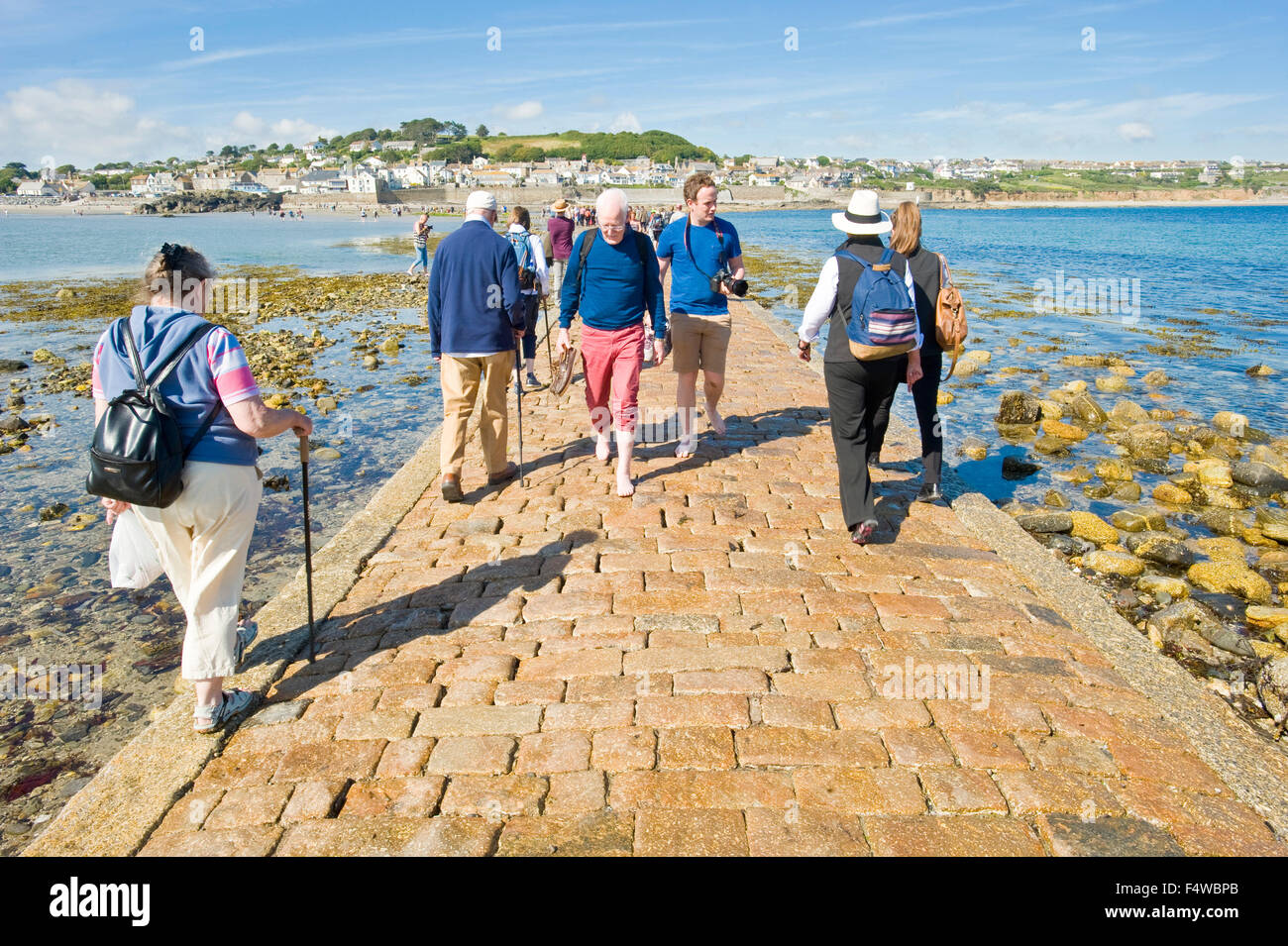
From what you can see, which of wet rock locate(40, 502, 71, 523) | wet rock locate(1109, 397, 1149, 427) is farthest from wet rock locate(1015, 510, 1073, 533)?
wet rock locate(40, 502, 71, 523)

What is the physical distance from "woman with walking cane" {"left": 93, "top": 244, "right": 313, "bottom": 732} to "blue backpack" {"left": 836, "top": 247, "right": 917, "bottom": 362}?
3.16m

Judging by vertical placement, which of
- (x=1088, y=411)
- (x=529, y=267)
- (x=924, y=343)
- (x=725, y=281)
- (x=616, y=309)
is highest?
(x=529, y=267)

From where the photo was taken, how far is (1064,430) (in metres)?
9.76

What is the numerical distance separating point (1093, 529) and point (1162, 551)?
1.82 feet

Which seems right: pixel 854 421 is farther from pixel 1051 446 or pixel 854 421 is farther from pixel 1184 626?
pixel 1051 446

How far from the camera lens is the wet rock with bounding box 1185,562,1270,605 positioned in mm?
5730

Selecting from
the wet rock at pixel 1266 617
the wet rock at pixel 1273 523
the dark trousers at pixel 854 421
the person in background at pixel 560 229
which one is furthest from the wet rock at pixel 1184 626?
the person in background at pixel 560 229

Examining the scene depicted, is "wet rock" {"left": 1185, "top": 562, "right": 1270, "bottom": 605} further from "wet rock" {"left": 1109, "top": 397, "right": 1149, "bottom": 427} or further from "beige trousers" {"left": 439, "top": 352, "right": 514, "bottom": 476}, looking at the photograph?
"beige trousers" {"left": 439, "top": 352, "right": 514, "bottom": 476}

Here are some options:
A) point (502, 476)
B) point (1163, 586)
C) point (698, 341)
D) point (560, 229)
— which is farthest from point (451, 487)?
point (560, 229)

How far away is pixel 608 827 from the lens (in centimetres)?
274

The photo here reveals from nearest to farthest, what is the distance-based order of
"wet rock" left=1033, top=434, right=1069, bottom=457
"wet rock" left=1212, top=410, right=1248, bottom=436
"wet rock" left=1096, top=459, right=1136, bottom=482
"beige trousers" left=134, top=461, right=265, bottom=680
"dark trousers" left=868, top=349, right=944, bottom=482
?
"beige trousers" left=134, top=461, right=265, bottom=680 → "dark trousers" left=868, top=349, right=944, bottom=482 → "wet rock" left=1096, top=459, right=1136, bottom=482 → "wet rock" left=1033, top=434, right=1069, bottom=457 → "wet rock" left=1212, top=410, right=1248, bottom=436

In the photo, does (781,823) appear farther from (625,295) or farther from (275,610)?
(625,295)
